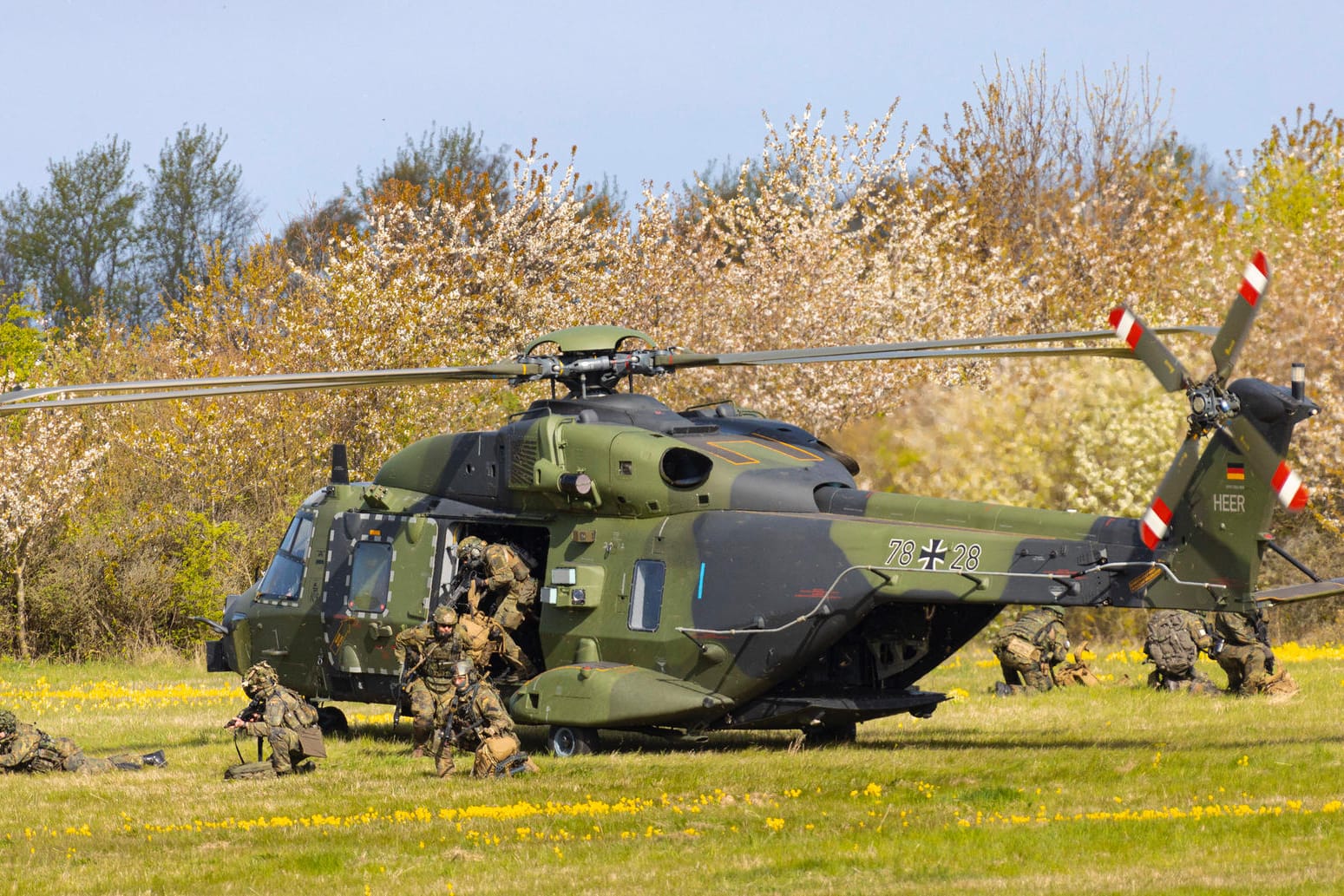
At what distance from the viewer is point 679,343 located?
3778 centimetres

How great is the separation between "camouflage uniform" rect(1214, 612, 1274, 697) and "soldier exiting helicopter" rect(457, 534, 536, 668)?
29.4 feet

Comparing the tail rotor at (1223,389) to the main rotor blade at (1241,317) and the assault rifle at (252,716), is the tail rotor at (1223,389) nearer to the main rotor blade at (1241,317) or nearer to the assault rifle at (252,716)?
the main rotor blade at (1241,317)

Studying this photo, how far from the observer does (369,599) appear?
18516 millimetres

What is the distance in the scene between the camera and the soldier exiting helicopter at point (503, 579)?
57.7 feet

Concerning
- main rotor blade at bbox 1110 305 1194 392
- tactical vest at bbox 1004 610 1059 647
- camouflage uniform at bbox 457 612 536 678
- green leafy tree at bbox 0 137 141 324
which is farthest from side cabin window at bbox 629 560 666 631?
green leafy tree at bbox 0 137 141 324

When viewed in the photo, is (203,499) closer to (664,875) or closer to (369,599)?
(369,599)

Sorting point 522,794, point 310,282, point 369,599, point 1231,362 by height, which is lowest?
point 522,794

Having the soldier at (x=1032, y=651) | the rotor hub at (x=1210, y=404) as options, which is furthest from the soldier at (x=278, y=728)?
the soldier at (x=1032, y=651)

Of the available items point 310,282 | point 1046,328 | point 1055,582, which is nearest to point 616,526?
point 1055,582

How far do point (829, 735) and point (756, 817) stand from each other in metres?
4.82

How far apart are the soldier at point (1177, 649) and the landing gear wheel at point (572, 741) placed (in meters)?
8.44

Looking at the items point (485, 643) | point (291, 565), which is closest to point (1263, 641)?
point (485, 643)

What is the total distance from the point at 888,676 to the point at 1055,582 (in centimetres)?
291

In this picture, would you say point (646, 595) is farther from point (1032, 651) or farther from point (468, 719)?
point (1032, 651)
